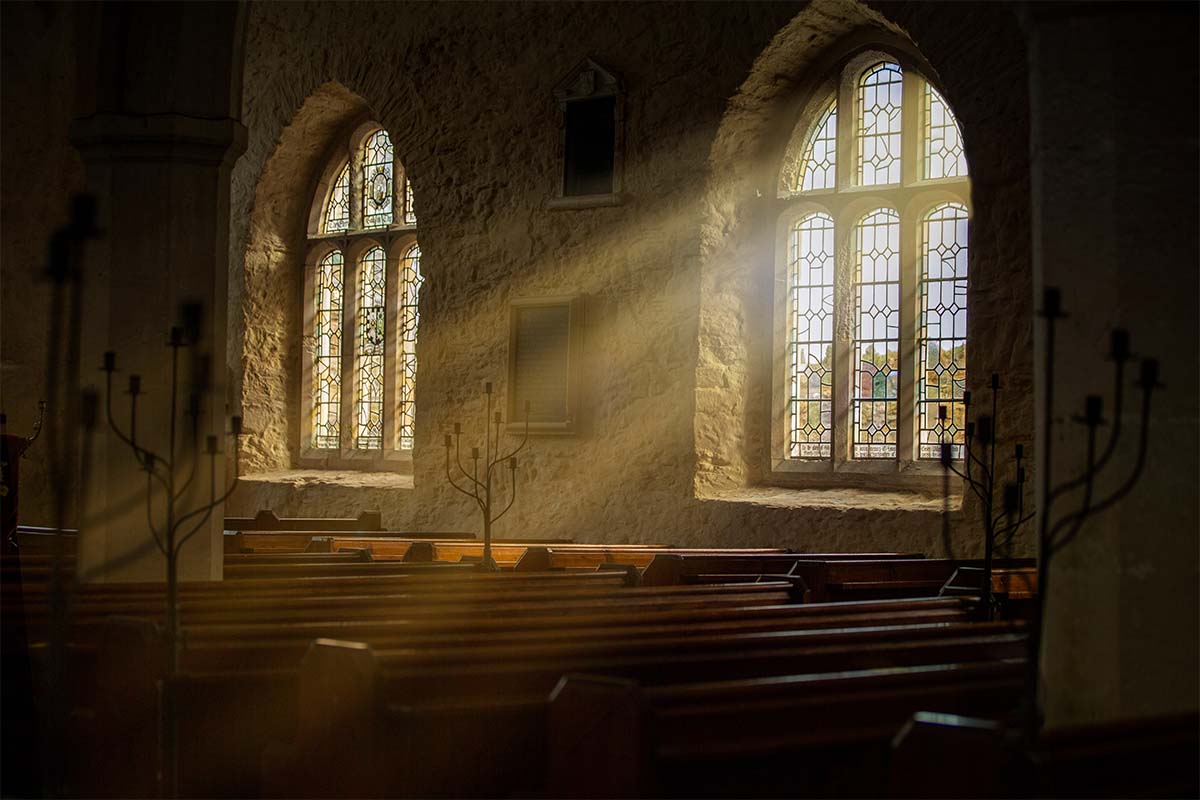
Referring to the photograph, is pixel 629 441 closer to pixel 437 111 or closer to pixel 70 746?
pixel 437 111

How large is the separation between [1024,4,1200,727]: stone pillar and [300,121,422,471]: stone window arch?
8.59m

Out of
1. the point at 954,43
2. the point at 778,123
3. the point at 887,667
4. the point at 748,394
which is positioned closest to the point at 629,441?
the point at 748,394

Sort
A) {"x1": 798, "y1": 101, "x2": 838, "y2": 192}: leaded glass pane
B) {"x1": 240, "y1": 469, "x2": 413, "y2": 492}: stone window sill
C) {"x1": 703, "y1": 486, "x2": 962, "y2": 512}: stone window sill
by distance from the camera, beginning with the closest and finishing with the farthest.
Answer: {"x1": 703, "y1": 486, "x2": 962, "y2": 512}: stone window sill
{"x1": 798, "y1": 101, "x2": 838, "y2": 192}: leaded glass pane
{"x1": 240, "y1": 469, "x2": 413, "y2": 492}: stone window sill

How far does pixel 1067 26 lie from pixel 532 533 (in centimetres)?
706

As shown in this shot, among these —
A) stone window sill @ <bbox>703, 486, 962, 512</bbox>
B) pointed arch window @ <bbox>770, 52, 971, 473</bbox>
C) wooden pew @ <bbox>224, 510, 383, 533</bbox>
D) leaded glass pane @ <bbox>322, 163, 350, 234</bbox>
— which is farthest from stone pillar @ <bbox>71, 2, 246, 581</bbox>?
leaded glass pane @ <bbox>322, 163, 350, 234</bbox>

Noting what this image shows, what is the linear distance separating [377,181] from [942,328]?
526 centimetres

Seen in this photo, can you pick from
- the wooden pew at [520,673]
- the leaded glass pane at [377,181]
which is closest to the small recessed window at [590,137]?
the leaded glass pane at [377,181]

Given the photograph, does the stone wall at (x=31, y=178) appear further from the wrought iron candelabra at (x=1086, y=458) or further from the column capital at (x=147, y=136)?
the wrought iron candelabra at (x=1086, y=458)

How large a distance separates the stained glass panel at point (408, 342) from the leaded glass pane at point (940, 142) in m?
4.47

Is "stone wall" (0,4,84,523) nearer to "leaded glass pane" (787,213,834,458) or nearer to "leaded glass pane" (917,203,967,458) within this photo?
"leaded glass pane" (787,213,834,458)

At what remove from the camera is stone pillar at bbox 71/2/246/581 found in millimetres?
4496

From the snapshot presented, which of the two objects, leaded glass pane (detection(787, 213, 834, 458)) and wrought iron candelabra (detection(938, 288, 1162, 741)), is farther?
leaded glass pane (detection(787, 213, 834, 458))

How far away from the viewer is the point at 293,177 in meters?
11.5

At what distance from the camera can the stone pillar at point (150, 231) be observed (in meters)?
4.50
